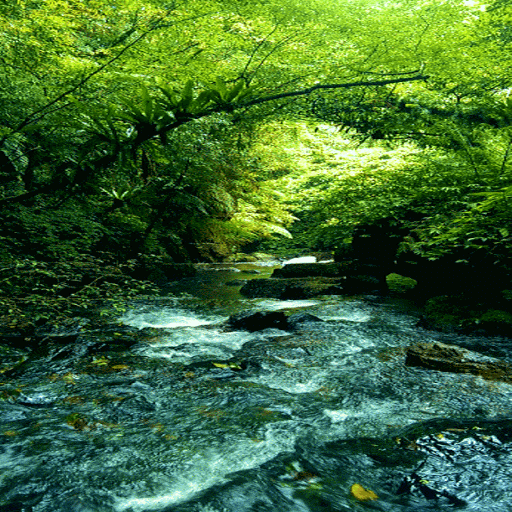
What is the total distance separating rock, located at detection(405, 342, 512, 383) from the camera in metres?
4.35

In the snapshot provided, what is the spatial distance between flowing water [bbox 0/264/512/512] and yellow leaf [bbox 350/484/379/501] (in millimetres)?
32

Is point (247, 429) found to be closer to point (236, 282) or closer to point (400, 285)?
point (400, 285)

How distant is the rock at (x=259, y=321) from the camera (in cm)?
700

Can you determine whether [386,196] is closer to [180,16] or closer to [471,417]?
[180,16]

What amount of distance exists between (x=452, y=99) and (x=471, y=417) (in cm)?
544

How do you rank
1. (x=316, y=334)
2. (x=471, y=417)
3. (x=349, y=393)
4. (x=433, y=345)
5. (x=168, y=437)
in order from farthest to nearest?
(x=316, y=334) < (x=433, y=345) < (x=349, y=393) < (x=471, y=417) < (x=168, y=437)

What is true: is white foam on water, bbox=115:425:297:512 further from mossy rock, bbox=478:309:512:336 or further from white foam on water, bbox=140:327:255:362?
mossy rock, bbox=478:309:512:336

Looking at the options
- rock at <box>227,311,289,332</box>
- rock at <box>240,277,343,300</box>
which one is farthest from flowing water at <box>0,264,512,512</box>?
rock at <box>240,277,343,300</box>

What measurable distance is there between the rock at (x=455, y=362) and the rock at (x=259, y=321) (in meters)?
2.53

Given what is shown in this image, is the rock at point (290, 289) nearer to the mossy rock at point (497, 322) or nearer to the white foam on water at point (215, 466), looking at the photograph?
the mossy rock at point (497, 322)

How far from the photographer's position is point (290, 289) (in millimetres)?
10203

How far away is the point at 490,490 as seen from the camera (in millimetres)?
2557

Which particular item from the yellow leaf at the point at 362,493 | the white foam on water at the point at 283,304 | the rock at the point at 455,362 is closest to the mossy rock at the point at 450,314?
the rock at the point at 455,362

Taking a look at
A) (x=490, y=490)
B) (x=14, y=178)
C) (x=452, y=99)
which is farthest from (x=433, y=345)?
(x=14, y=178)
